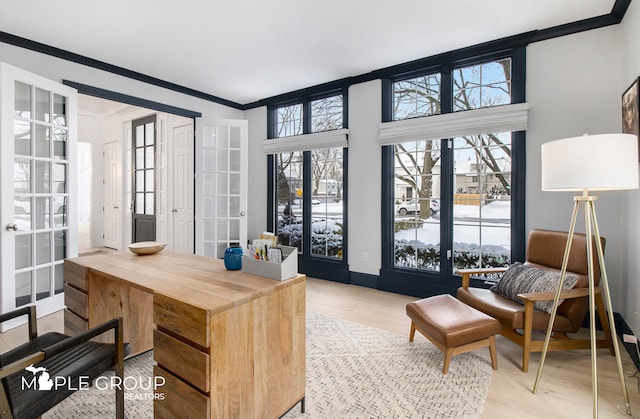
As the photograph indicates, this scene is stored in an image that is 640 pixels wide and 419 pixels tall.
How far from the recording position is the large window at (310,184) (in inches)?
172

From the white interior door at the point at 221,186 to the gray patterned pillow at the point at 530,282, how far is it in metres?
3.30

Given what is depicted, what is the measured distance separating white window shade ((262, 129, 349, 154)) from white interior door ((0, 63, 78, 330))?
2.42m

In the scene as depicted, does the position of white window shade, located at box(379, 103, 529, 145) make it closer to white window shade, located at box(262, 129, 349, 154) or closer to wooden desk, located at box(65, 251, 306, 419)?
white window shade, located at box(262, 129, 349, 154)

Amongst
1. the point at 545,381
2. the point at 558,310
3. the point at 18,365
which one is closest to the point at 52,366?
the point at 18,365

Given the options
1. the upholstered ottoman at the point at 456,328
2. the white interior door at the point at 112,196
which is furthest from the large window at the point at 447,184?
the white interior door at the point at 112,196

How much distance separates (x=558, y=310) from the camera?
91.5 inches

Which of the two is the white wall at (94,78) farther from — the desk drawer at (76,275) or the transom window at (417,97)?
the transom window at (417,97)

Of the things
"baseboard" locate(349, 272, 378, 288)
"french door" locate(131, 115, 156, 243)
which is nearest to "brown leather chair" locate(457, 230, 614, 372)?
"baseboard" locate(349, 272, 378, 288)

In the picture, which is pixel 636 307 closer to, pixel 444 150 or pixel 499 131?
pixel 499 131

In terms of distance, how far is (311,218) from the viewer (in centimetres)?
461

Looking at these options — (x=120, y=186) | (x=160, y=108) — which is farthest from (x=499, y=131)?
(x=120, y=186)

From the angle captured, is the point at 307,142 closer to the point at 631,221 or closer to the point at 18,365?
the point at 631,221

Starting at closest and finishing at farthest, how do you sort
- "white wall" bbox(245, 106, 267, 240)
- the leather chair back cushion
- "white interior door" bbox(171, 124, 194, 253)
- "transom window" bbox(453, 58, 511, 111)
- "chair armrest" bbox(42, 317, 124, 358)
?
"chair armrest" bbox(42, 317, 124, 358)
the leather chair back cushion
"transom window" bbox(453, 58, 511, 111)
"white interior door" bbox(171, 124, 194, 253)
"white wall" bbox(245, 106, 267, 240)

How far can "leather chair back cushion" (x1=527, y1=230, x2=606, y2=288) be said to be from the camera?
92.2 inches
